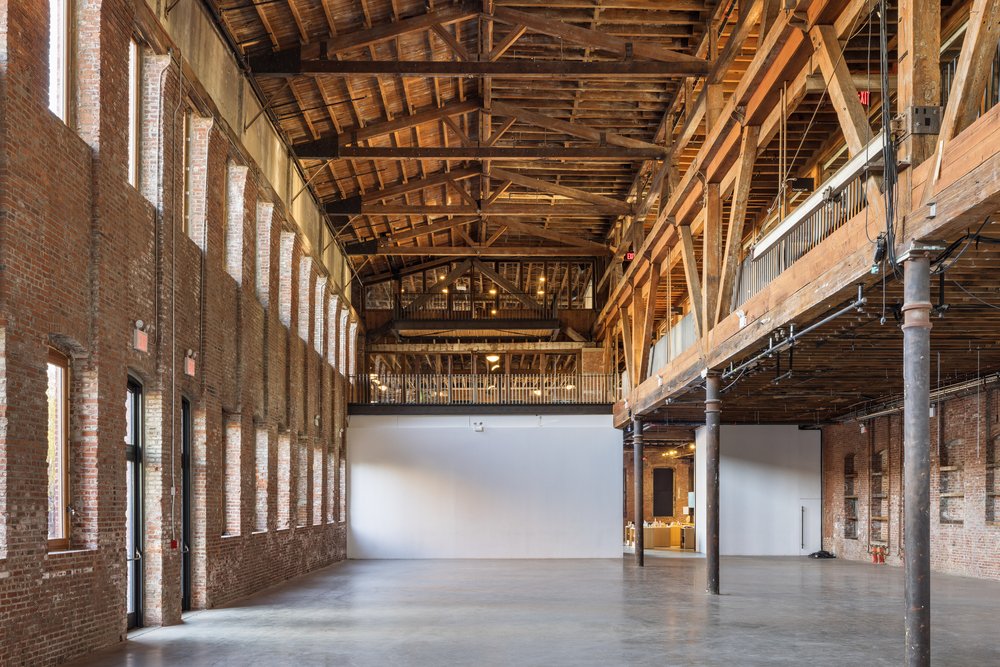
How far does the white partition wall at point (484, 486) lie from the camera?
3017 cm

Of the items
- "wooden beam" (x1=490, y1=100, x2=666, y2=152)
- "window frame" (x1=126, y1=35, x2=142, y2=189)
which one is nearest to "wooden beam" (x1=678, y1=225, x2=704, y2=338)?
"wooden beam" (x1=490, y1=100, x2=666, y2=152)

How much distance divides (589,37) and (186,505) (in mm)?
9640

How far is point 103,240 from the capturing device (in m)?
10.9

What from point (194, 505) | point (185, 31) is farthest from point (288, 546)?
point (185, 31)

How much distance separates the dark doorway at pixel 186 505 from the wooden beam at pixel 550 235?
647 inches

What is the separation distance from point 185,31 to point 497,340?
24.1m

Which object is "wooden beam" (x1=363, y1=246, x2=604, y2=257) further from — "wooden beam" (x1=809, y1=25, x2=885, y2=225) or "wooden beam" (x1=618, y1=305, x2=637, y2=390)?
"wooden beam" (x1=809, y1=25, x2=885, y2=225)

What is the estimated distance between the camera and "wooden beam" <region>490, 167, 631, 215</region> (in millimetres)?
25891

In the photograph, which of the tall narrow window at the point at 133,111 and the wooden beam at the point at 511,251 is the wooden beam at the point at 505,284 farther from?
the tall narrow window at the point at 133,111

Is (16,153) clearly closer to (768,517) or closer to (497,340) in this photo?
(768,517)

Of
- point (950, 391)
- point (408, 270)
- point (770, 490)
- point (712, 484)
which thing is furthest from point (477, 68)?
point (408, 270)

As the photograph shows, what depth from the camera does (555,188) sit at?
84.8ft

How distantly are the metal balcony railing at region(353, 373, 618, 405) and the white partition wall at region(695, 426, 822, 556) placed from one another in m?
3.76

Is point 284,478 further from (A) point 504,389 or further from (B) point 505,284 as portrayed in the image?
(B) point 505,284
